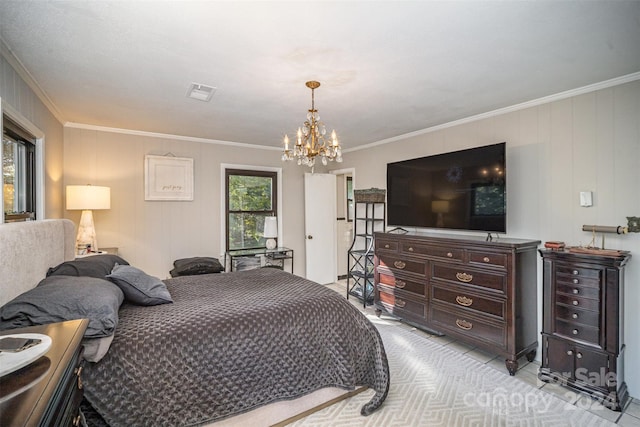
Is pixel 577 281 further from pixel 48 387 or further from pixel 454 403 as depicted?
pixel 48 387

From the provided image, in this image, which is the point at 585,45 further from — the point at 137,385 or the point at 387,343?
the point at 137,385

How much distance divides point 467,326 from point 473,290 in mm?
369

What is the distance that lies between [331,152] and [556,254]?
2.03 metres

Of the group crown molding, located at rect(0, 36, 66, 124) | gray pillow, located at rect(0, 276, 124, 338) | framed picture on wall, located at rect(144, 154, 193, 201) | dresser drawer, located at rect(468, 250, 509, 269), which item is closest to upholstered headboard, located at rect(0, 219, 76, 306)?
gray pillow, located at rect(0, 276, 124, 338)

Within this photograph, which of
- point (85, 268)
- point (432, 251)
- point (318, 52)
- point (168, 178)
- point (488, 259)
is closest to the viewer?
point (318, 52)

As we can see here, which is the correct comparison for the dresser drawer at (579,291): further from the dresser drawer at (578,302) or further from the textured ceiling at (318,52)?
the textured ceiling at (318,52)

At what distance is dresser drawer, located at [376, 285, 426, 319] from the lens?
3461 millimetres

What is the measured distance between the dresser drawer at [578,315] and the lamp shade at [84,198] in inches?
182

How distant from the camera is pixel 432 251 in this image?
3312mm

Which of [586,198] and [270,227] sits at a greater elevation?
[586,198]

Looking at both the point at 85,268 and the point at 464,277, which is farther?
the point at 464,277

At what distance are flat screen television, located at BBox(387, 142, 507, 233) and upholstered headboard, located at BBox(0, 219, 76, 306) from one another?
142 inches

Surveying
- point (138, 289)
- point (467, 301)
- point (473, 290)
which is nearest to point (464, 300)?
point (467, 301)

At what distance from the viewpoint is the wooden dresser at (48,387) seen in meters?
0.74
